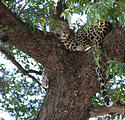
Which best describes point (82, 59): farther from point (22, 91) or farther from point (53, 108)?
point (22, 91)

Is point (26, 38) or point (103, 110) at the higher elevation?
point (26, 38)

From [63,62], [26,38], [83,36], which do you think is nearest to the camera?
[26,38]

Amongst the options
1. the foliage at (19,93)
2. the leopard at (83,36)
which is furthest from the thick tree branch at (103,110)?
the foliage at (19,93)

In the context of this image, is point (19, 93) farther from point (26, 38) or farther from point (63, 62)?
point (26, 38)

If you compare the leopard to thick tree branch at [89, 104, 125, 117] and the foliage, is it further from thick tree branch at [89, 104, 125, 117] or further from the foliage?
the foliage

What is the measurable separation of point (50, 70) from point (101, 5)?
1.86m

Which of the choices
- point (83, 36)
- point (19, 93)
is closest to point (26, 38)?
point (83, 36)

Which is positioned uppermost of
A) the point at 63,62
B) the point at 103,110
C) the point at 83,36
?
the point at 83,36

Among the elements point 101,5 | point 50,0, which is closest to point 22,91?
point 50,0

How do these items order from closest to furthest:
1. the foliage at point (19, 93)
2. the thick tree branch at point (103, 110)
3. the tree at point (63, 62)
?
the tree at point (63, 62) → the thick tree branch at point (103, 110) → the foliage at point (19, 93)

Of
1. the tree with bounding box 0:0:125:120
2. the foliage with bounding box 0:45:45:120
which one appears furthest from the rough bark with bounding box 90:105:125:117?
the foliage with bounding box 0:45:45:120

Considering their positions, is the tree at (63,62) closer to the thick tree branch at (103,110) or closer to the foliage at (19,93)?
the thick tree branch at (103,110)

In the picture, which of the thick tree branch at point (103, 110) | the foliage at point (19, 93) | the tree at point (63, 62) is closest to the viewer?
the tree at point (63, 62)

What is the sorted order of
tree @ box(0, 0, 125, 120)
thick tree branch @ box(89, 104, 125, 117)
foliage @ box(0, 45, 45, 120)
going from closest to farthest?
1. tree @ box(0, 0, 125, 120)
2. thick tree branch @ box(89, 104, 125, 117)
3. foliage @ box(0, 45, 45, 120)
